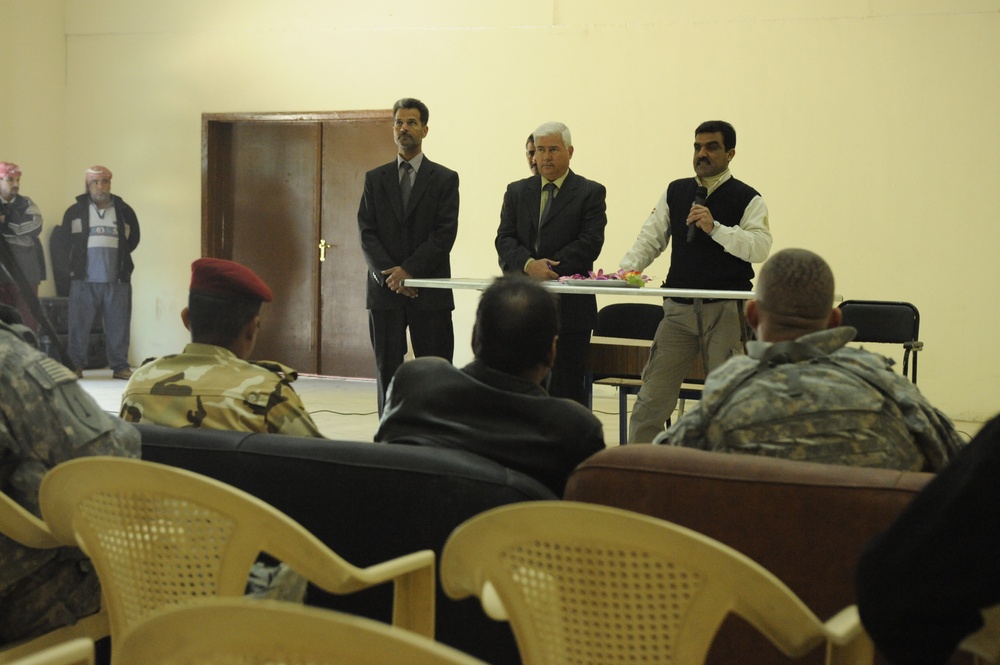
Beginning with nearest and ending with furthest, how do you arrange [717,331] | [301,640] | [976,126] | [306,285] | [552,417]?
[301,640], [552,417], [717,331], [976,126], [306,285]

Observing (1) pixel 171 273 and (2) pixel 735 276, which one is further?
(1) pixel 171 273

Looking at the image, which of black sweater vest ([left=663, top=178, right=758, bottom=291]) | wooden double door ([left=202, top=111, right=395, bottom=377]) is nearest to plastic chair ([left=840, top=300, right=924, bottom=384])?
black sweater vest ([left=663, top=178, right=758, bottom=291])

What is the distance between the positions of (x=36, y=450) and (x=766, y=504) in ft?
3.94

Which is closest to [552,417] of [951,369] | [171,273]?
[951,369]

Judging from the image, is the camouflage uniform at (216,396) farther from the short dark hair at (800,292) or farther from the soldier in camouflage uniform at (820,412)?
the short dark hair at (800,292)

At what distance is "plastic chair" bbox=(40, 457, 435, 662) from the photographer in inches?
51.8

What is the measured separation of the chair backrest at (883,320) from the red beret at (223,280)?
381cm

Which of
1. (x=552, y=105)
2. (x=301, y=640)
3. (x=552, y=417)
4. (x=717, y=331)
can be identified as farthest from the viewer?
(x=552, y=105)

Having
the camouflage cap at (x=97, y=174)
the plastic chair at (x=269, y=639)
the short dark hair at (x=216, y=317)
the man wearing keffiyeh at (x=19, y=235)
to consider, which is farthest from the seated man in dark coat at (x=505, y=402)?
the camouflage cap at (x=97, y=174)

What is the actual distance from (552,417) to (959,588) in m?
1.21

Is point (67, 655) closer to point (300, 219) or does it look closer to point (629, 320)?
point (629, 320)

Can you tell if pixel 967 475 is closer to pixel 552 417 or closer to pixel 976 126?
pixel 552 417

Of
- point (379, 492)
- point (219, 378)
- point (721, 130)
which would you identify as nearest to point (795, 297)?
point (379, 492)

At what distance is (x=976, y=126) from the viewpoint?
22.6 ft
